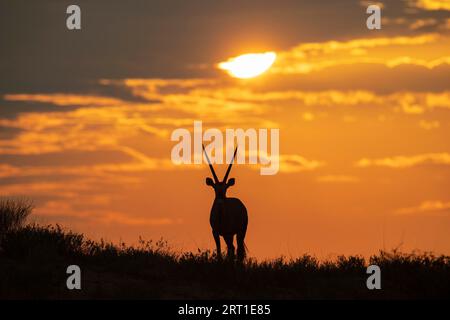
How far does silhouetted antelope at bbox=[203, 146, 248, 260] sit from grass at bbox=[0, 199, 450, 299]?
136 inches

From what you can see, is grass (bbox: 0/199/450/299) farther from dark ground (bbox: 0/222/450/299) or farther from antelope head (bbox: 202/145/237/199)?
antelope head (bbox: 202/145/237/199)

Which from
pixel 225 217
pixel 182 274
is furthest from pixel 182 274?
pixel 225 217

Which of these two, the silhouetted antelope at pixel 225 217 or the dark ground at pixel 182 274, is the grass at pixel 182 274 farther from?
the silhouetted antelope at pixel 225 217

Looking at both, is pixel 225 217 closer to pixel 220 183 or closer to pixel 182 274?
pixel 220 183

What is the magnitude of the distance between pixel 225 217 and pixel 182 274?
5.78 meters

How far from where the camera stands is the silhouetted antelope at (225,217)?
24.9 meters

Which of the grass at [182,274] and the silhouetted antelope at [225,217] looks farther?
the silhouetted antelope at [225,217]

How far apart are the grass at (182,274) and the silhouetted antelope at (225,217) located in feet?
11.4

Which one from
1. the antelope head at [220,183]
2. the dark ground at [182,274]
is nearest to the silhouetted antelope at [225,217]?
the antelope head at [220,183]

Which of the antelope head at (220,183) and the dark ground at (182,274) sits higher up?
the antelope head at (220,183)
